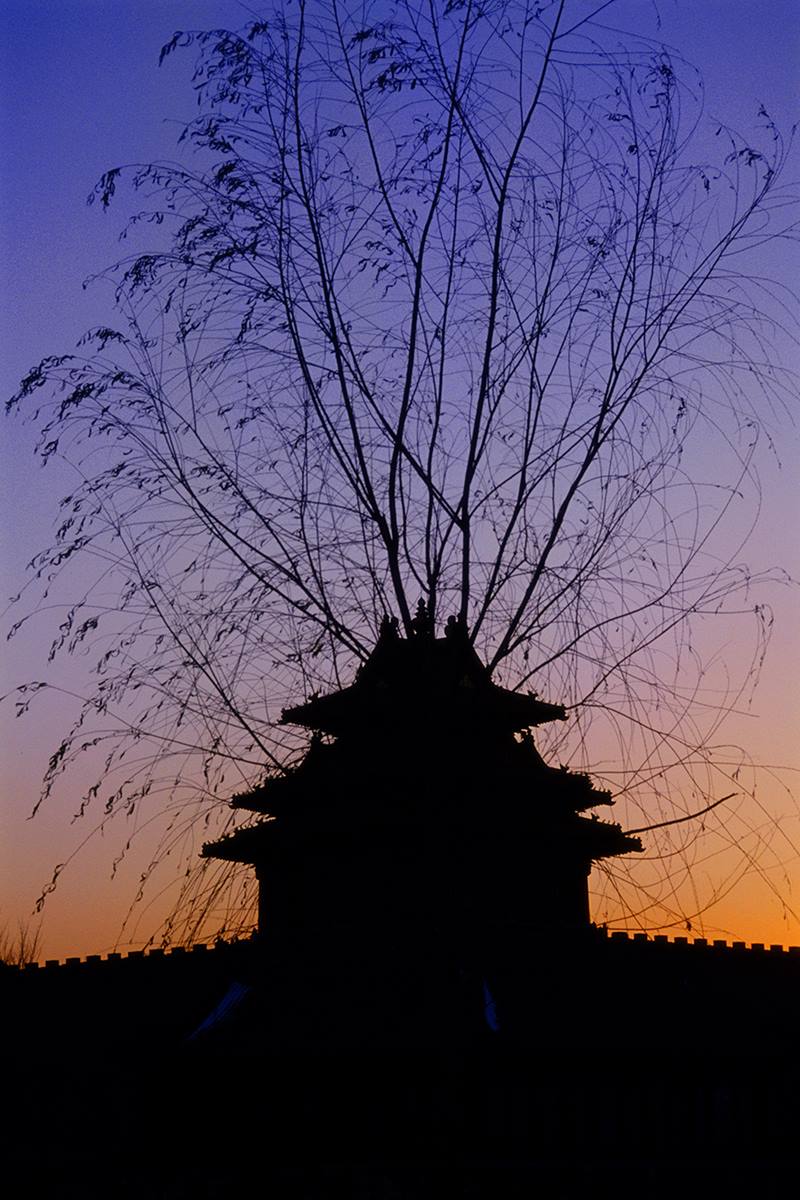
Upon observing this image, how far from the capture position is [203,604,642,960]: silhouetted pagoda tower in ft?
22.5

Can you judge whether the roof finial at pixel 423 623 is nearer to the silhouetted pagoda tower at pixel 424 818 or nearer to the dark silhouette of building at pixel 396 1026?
the silhouetted pagoda tower at pixel 424 818

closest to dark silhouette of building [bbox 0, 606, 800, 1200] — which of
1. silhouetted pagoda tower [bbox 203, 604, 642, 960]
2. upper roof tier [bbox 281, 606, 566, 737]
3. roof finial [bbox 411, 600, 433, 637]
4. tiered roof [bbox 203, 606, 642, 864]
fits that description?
silhouetted pagoda tower [bbox 203, 604, 642, 960]

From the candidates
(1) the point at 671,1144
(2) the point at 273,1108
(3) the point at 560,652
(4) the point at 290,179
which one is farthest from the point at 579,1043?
(4) the point at 290,179

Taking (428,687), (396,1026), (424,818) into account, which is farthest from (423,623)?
(396,1026)

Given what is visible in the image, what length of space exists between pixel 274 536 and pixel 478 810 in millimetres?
6792

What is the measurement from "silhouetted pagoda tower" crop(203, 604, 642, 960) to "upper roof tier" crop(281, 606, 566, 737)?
0.01 metres

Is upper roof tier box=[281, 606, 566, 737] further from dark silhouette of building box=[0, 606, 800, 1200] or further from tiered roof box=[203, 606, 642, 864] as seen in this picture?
dark silhouette of building box=[0, 606, 800, 1200]

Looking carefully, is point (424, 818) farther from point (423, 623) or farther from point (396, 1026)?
point (396, 1026)

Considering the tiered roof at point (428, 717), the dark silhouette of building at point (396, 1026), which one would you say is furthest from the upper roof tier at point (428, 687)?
the dark silhouette of building at point (396, 1026)

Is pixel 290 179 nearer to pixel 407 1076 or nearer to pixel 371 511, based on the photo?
pixel 371 511

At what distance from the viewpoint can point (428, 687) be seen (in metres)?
6.87

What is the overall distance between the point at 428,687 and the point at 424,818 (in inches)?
25.7

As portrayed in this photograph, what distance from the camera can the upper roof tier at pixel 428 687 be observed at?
679 centimetres

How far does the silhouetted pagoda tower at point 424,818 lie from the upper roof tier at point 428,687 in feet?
0.04
